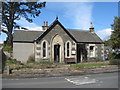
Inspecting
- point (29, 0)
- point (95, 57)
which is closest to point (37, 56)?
point (95, 57)

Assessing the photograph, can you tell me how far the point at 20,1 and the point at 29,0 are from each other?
1.88 metres

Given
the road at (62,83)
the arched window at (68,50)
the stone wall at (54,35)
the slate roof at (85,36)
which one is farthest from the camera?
the slate roof at (85,36)

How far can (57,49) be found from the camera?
24984 millimetres

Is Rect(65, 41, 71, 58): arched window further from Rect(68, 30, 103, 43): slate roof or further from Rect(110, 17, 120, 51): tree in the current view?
Rect(110, 17, 120, 51): tree

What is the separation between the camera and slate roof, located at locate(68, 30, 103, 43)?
28491mm

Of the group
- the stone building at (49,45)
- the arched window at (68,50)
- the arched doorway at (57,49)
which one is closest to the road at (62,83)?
the stone building at (49,45)

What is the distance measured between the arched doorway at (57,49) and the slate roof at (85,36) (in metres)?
4.19

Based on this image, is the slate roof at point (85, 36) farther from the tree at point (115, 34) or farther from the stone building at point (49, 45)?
the tree at point (115, 34)

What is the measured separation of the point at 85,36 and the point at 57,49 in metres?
7.39

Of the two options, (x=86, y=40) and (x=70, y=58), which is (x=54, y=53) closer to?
(x=70, y=58)

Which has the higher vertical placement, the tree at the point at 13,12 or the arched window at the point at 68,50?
the tree at the point at 13,12

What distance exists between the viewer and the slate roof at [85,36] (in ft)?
93.5

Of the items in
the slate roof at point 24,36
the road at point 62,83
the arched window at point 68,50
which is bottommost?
the road at point 62,83

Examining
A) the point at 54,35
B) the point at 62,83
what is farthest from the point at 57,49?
the point at 62,83
